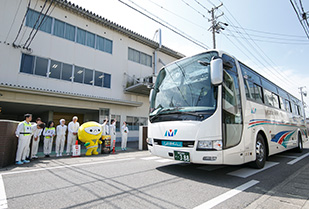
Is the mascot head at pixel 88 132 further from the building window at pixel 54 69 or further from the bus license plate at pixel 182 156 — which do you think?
the building window at pixel 54 69

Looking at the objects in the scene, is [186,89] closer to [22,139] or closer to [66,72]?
[22,139]

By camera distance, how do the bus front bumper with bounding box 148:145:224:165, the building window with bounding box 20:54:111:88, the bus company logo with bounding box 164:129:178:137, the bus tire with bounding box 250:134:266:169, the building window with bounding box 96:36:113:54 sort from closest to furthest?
the bus front bumper with bounding box 148:145:224:165 < the bus company logo with bounding box 164:129:178:137 < the bus tire with bounding box 250:134:266:169 < the building window with bounding box 20:54:111:88 < the building window with bounding box 96:36:113:54

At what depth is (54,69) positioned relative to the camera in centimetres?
1274

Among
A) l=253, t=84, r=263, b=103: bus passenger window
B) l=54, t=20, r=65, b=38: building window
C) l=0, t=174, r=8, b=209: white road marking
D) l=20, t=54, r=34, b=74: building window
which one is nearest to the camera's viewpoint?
l=0, t=174, r=8, b=209: white road marking

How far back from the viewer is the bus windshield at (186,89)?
4344mm

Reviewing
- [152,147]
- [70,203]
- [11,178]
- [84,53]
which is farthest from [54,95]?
[70,203]

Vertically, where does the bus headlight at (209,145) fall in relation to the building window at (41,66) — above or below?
below

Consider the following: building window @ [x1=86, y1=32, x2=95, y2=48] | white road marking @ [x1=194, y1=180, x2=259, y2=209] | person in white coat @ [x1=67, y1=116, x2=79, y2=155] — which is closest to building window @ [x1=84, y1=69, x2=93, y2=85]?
building window @ [x1=86, y1=32, x2=95, y2=48]

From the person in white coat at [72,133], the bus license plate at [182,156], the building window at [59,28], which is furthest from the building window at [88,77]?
the bus license plate at [182,156]

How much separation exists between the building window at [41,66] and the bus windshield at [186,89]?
34.4 ft

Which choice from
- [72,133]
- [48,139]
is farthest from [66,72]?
A: [48,139]

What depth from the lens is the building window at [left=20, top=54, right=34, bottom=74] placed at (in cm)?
1145

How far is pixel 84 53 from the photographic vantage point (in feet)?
47.7

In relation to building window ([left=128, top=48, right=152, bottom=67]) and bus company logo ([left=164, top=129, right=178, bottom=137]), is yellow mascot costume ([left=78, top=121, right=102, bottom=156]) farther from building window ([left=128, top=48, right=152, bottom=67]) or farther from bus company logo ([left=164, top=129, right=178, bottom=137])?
building window ([left=128, top=48, right=152, bottom=67])
